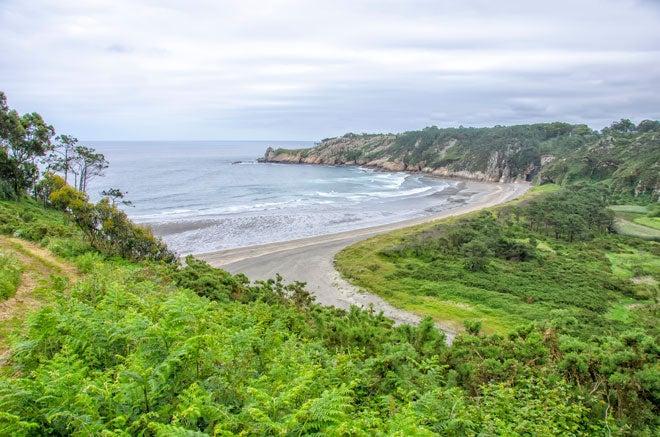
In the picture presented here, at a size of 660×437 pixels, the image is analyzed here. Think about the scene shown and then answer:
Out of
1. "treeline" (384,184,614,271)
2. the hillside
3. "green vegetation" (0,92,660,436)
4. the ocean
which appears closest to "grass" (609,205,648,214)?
"treeline" (384,184,614,271)

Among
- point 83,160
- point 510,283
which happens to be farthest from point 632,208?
point 83,160

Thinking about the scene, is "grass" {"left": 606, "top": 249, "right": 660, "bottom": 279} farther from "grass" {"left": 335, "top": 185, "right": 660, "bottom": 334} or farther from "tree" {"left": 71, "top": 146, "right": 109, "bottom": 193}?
"tree" {"left": 71, "top": 146, "right": 109, "bottom": 193}

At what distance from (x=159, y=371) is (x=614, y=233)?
63.1 m

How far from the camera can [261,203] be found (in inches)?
2879

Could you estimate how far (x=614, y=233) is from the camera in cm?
5541

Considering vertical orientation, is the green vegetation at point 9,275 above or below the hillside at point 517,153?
below

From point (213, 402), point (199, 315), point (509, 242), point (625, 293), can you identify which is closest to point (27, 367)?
point (199, 315)

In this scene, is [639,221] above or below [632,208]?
below

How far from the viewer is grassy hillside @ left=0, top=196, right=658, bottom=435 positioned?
5152 mm

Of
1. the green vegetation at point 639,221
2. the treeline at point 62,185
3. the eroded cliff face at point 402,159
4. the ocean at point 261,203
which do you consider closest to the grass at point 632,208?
the green vegetation at point 639,221

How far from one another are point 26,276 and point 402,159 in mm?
136982

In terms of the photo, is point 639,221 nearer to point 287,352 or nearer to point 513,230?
point 513,230

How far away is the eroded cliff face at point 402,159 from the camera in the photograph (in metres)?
118

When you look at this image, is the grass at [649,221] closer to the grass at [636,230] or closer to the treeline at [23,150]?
the grass at [636,230]
